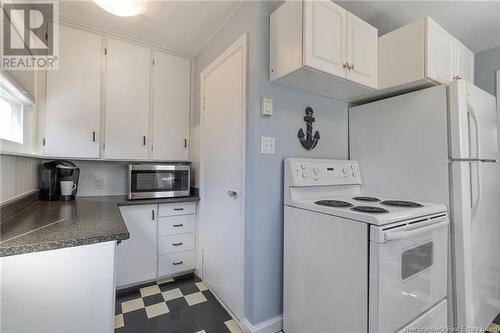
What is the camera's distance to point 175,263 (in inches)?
87.7

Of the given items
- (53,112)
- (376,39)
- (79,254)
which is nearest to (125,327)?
(79,254)

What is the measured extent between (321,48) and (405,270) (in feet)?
4.20

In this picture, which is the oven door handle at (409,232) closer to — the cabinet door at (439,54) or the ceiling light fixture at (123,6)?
the cabinet door at (439,54)

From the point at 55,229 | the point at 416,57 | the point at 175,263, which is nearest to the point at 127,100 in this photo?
the point at 55,229

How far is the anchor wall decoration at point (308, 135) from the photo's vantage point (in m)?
1.71

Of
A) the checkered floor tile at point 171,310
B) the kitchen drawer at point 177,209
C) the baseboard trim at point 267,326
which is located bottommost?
the checkered floor tile at point 171,310

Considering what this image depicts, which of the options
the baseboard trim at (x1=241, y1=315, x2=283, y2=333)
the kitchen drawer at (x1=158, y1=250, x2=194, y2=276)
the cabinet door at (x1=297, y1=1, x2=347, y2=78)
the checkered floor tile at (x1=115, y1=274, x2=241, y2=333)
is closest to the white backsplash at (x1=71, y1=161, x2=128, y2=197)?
the kitchen drawer at (x1=158, y1=250, x2=194, y2=276)

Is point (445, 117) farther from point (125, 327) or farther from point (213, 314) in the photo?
point (125, 327)

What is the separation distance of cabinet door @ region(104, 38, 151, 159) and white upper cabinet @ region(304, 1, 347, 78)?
5.52ft

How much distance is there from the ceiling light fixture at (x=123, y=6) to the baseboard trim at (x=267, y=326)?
2096 mm

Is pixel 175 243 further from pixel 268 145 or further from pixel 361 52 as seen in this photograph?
pixel 361 52

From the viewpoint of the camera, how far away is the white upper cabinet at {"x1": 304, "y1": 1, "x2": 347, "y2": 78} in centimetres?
130

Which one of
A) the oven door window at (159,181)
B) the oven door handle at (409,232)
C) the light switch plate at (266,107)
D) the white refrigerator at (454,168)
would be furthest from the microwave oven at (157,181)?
the oven door handle at (409,232)

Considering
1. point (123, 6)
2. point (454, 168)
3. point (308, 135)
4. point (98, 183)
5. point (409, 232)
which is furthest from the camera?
point (98, 183)
